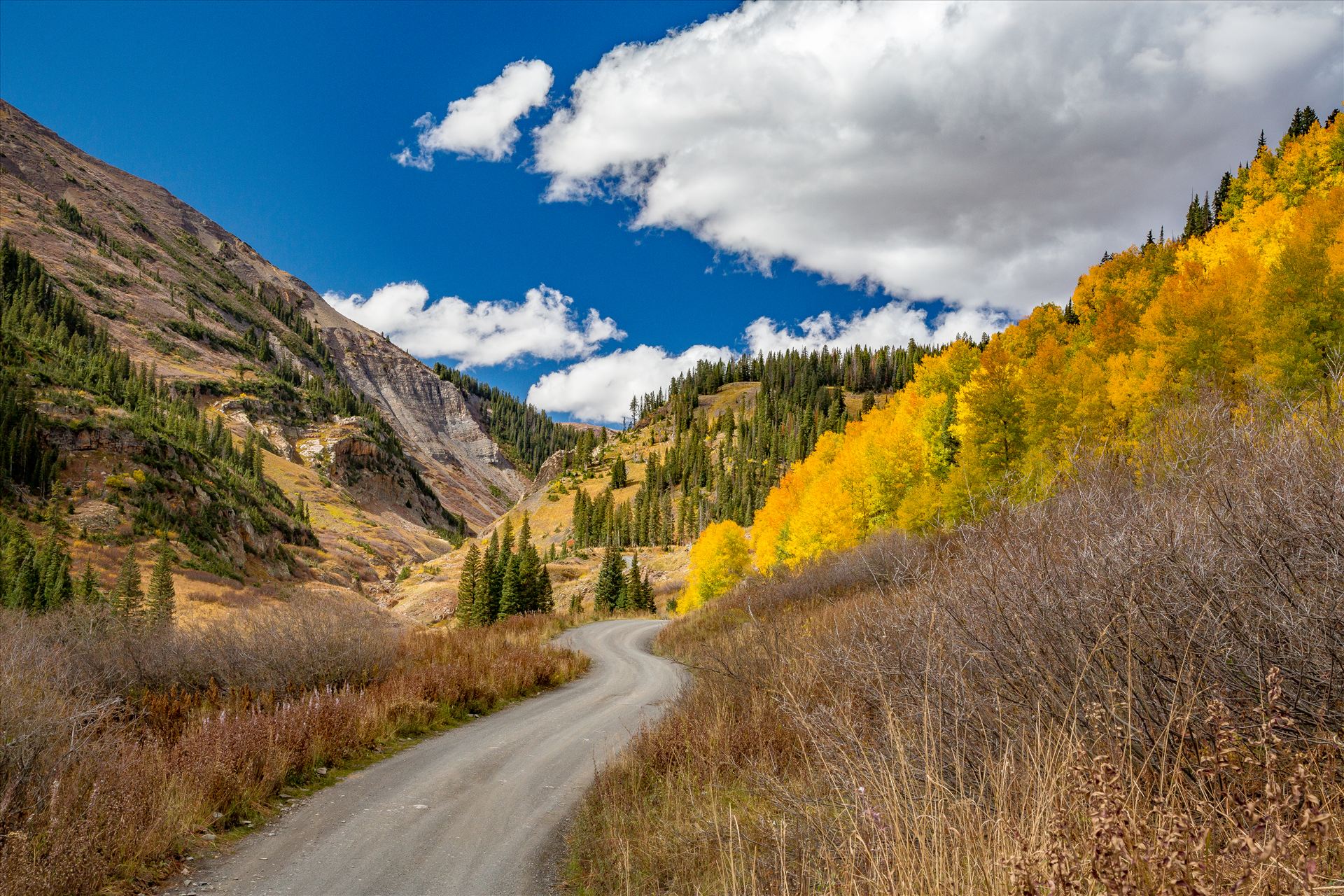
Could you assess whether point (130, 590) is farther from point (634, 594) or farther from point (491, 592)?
point (634, 594)

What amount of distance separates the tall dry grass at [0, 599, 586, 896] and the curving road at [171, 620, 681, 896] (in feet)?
2.22

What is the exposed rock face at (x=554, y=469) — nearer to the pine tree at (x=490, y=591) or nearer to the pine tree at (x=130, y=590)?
the pine tree at (x=490, y=591)

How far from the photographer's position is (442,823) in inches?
314

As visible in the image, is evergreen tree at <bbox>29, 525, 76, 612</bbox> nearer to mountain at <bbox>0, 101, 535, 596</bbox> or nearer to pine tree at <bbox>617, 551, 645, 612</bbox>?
mountain at <bbox>0, 101, 535, 596</bbox>

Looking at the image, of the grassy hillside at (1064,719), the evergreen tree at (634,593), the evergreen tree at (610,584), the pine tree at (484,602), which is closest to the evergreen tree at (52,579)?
the pine tree at (484,602)

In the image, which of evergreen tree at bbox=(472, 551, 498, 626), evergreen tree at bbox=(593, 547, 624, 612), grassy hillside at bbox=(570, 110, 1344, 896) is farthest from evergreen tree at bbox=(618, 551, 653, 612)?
grassy hillside at bbox=(570, 110, 1344, 896)

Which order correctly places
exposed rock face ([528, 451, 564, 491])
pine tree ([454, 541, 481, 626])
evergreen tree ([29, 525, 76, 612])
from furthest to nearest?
exposed rock face ([528, 451, 564, 491]) < pine tree ([454, 541, 481, 626]) < evergreen tree ([29, 525, 76, 612])

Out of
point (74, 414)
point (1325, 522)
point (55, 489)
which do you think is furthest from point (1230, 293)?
point (74, 414)

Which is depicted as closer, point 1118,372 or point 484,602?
point 1118,372

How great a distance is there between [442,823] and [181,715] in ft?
20.5

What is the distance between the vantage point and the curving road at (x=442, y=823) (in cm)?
639

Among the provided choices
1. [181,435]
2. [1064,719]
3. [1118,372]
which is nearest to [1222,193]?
[1118,372]

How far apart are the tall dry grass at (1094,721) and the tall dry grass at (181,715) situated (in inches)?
177

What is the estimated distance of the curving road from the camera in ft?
21.0
